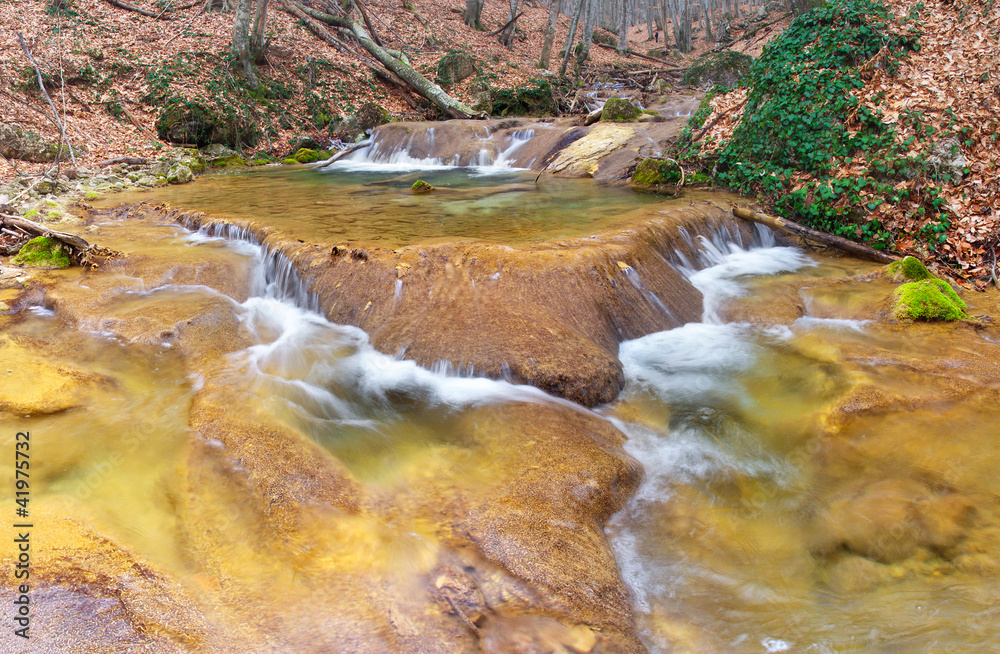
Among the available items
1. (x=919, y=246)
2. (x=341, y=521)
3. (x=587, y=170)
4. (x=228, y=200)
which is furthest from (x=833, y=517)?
(x=228, y=200)

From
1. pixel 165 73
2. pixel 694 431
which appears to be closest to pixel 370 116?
pixel 165 73

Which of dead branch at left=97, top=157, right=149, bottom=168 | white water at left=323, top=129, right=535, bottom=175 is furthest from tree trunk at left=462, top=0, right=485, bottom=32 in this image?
dead branch at left=97, top=157, right=149, bottom=168

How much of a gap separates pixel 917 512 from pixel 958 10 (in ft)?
31.5

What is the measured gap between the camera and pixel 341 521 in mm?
3002

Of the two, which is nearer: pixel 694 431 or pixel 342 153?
pixel 694 431

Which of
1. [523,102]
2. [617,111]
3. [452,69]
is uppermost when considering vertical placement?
[452,69]

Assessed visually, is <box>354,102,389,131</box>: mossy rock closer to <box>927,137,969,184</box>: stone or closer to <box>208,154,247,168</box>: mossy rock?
<box>208,154,247,168</box>: mossy rock

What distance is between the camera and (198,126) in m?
14.7

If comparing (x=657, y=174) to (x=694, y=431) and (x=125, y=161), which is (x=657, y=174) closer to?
(x=694, y=431)

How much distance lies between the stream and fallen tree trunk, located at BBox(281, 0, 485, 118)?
1351 cm

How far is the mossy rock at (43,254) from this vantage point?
6.46 metres

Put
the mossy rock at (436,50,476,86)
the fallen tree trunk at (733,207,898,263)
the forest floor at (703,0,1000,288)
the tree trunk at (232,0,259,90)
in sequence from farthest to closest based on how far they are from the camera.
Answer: the mossy rock at (436,50,476,86) → the tree trunk at (232,0,259,90) → the fallen tree trunk at (733,207,898,263) → the forest floor at (703,0,1000,288)

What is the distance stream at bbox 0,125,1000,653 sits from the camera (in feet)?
8.37

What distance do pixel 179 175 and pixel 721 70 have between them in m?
20.1
